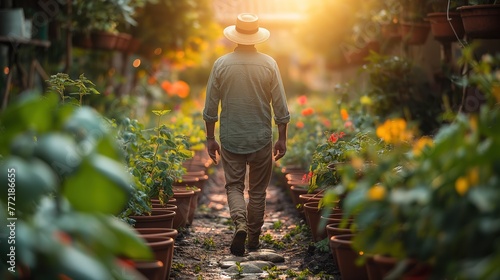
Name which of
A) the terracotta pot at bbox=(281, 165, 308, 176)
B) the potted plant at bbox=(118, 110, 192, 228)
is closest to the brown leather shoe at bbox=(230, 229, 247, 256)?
the potted plant at bbox=(118, 110, 192, 228)

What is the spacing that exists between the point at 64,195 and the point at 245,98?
3.66 m

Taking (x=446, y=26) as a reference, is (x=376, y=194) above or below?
below

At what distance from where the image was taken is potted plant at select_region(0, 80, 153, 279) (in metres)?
2.12

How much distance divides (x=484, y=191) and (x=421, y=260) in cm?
36

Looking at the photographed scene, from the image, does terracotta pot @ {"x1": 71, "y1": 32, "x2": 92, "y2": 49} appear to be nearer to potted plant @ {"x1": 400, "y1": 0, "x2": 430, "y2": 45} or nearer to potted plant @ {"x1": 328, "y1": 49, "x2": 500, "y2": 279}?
potted plant @ {"x1": 400, "y1": 0, "x2": 430, "y2": 45}

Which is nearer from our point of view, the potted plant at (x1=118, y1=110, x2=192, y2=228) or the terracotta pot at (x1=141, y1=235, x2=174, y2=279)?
the terracotta pot at (x1=141, y1=235, x2=174, y2=279)

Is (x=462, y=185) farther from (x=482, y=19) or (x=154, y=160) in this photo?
(x=154, y=160)

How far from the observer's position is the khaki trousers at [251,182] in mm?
5977

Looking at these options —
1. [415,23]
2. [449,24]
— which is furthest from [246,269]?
[415,23]

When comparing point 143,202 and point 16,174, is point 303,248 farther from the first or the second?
point 16,174

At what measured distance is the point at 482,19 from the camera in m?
5.35

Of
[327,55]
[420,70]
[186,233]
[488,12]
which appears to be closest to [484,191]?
[488,12]

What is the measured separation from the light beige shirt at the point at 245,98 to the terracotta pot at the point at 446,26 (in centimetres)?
157

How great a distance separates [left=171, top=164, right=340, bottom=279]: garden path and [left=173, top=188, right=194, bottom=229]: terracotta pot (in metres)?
0.15
